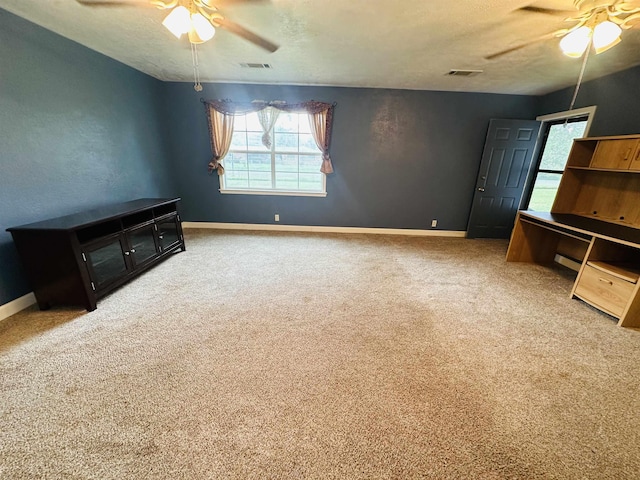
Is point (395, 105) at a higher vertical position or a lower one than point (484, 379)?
higher

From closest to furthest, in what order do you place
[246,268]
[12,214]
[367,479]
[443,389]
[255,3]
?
1. [367,479]
2. [443,389]
3. [255,3]
4. [12,214]
5. [246,268]

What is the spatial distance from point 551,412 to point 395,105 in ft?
13.8

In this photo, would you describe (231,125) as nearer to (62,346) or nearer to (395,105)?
(395,105)

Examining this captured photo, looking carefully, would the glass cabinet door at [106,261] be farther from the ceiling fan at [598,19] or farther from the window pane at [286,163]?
the ceiling fan at [598,19]

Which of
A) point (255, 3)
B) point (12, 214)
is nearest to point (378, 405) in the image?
point (255, 3)

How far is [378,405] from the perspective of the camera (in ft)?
4.85

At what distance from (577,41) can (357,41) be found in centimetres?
167

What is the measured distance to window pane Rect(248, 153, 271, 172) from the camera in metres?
4.49

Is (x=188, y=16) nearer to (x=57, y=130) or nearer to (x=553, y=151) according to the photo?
(x=57, y=130)

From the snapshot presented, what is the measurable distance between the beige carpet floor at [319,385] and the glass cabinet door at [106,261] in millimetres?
209

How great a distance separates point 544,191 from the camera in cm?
425

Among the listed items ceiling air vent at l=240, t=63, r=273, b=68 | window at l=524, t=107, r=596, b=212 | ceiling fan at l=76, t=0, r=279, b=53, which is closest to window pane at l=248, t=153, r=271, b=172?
ceiling air vent at l=240, t=63, r=273, b=68

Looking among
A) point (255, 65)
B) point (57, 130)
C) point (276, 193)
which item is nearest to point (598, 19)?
point (255, 65)

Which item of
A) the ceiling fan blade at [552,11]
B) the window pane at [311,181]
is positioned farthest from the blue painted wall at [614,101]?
the window pane at [311,181]
